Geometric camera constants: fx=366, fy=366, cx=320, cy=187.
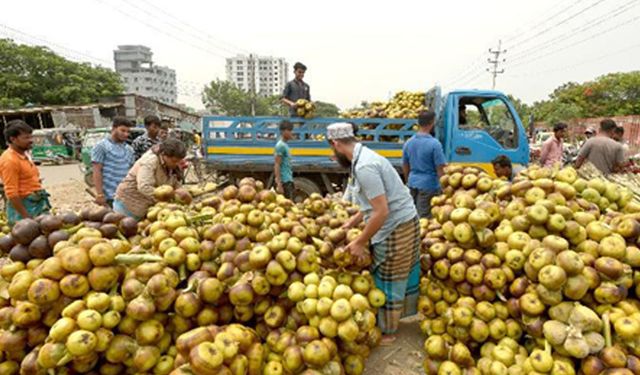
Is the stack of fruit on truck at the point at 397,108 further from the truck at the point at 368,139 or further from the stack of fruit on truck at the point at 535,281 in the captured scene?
the stack of fruit on truck at the point at 535,281

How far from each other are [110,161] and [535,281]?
16.1 ft

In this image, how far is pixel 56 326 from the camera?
6.49 feet

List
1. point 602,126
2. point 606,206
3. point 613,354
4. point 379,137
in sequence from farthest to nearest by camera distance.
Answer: point 379,137 < point 602,126 < point 606,206 < point 613,354

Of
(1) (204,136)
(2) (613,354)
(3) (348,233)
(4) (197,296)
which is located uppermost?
(1) (204,136)

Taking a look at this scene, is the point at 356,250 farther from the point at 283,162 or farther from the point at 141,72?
the point at 141,72

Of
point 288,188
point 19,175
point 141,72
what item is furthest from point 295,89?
point 141,72

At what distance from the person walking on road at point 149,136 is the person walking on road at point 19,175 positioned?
1.56m

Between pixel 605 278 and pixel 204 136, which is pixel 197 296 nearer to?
pixel 605 278

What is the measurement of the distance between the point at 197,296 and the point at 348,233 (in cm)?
128

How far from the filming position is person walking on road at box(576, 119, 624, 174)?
17.9 ft

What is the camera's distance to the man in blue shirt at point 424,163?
192 inches

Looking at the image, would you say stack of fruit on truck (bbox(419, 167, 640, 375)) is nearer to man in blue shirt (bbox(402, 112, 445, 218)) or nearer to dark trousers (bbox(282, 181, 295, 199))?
man in blue shirt (bbox(402, 112, 445, 218))

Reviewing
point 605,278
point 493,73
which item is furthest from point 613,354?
point 493,73

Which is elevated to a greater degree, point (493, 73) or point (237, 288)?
point (493, 73)
